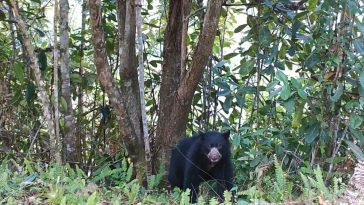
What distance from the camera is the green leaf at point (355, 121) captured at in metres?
6.30

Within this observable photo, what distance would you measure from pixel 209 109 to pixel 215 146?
1.64m

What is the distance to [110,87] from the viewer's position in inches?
263

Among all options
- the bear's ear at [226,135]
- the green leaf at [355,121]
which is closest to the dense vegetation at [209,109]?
the green leaf at [355,121]

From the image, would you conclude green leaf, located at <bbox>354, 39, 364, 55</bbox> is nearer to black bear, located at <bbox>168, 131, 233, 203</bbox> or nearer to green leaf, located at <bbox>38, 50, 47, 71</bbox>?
black bear, located at <bbox>168, 131, 233, 203</bbox>

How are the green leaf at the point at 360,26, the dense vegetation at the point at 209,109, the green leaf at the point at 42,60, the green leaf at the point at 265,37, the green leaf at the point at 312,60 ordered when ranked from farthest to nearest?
the green leaf at the point at 42,60 < the green leaf at the point at 265,37 < the green leaf at the point at 312,60 < the green leaf at the point at 360,26 < the dense vegetation at the point at 209,109

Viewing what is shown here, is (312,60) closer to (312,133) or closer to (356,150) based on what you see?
(312,133)

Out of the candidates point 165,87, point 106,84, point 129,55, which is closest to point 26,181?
point 106,84

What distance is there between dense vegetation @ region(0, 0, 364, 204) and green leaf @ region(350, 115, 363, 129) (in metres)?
0.01

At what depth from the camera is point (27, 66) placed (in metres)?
8.41

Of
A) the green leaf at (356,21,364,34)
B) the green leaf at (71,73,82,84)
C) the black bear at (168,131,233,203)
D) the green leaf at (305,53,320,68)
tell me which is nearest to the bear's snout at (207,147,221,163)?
the black bear at (168,131,233,203)

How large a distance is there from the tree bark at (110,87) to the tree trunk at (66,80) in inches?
32.8

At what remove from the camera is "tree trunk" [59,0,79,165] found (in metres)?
7.50

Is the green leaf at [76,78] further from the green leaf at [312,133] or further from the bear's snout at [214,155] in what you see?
the green leaf at [312,133]

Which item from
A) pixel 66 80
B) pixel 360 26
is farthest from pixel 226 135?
pixel 66 80
